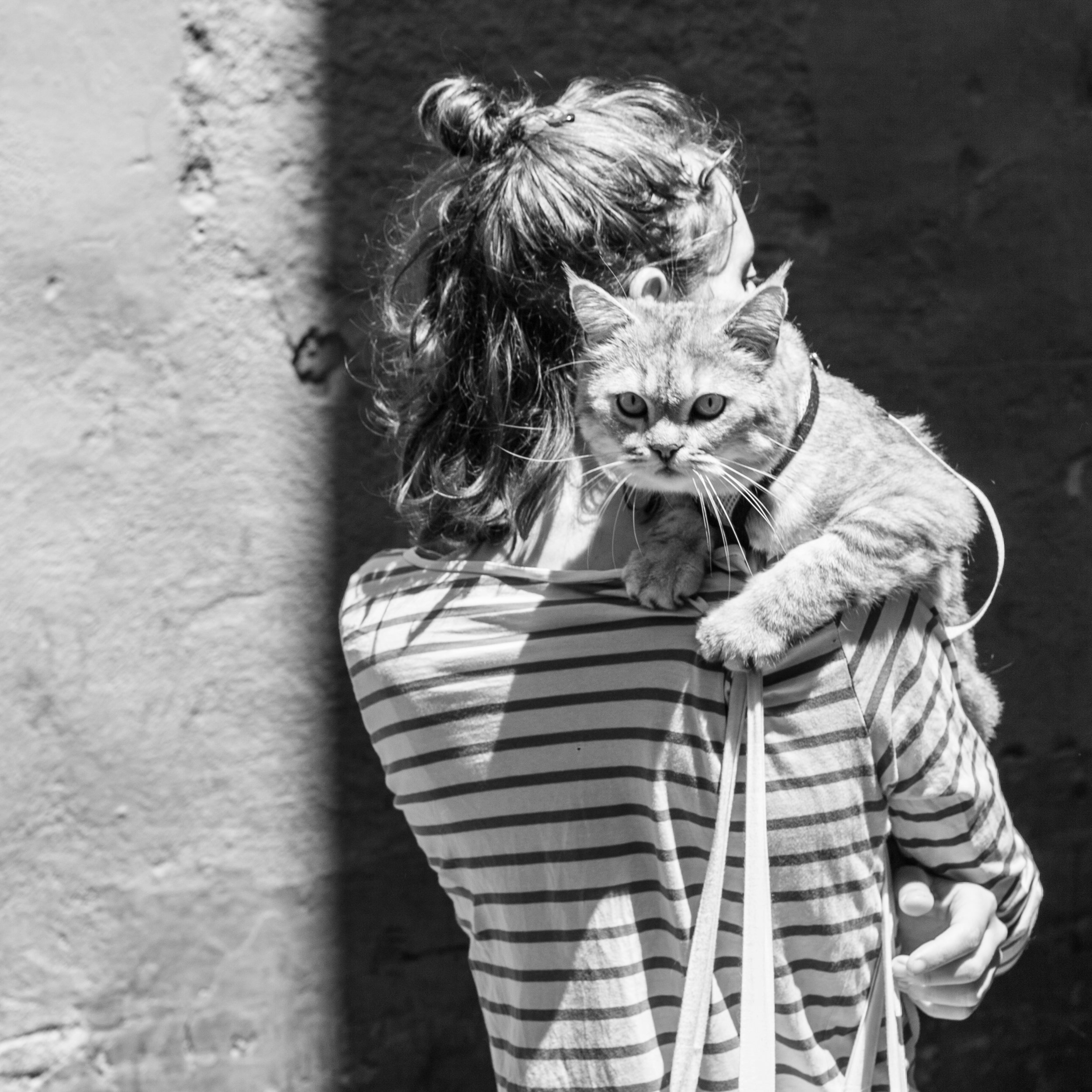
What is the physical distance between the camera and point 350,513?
233 cm

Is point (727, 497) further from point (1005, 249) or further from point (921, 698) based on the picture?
point (1005, 249)

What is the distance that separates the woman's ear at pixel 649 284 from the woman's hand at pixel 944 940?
0.78 meters

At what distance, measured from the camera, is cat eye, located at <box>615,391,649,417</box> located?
4.96ft

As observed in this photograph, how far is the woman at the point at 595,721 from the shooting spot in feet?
3.95

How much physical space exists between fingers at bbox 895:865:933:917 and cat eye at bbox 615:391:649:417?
0.64 m

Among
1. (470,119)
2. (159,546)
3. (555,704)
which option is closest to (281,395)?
(159,546)

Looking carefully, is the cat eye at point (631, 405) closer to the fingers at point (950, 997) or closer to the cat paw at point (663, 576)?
the cat paw at point (663, 576)

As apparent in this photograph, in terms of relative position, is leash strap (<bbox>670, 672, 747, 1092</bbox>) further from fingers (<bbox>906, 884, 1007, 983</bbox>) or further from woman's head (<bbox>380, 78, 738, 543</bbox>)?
woman's head (<bbox>380, 78, 738, 543</bbox>)

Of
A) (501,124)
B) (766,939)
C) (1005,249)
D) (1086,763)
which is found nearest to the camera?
(766,939)

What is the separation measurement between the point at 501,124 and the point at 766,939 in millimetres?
1007

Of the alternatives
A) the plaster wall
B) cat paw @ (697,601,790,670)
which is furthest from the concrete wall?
cat paw @ (697,601,790,670)

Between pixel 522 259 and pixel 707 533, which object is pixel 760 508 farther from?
pixel 522 259

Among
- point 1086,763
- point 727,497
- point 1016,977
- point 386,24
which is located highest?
point 386,24

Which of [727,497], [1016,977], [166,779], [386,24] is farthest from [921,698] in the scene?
[1016,977]
